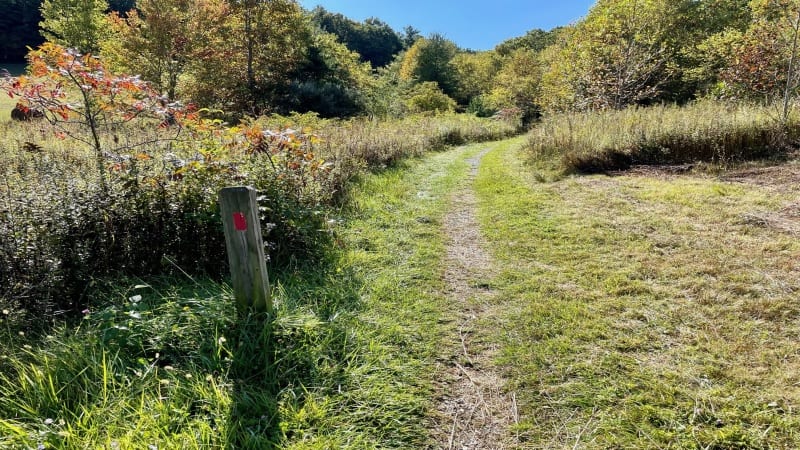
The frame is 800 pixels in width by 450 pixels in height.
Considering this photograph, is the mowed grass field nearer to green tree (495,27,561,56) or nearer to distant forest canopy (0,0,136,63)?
green tree (495,27,561,56)

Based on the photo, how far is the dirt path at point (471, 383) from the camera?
196cm

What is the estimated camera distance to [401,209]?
19.4 feet

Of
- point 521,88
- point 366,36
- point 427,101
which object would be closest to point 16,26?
point 366,36

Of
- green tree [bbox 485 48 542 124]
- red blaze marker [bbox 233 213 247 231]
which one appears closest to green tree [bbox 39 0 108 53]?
red blaze marker [bbox 233 213 247 231]

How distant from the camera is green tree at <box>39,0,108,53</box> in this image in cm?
1878

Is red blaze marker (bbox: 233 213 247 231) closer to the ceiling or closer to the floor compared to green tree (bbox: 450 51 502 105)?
closer to the floor

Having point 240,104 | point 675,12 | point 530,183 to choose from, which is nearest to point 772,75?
point 530,183

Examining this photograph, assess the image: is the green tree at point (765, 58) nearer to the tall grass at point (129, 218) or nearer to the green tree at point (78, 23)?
the tall grass at point (129, 218)

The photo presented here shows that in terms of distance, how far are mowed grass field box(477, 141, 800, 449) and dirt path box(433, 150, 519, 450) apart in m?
0.12

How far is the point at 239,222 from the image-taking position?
7.23ft

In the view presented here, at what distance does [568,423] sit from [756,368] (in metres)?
1.20

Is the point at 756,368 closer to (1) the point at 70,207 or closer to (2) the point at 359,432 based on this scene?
(2) the point at 359,432

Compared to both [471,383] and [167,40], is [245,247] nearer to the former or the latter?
[471,383]

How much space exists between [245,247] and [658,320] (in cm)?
288
